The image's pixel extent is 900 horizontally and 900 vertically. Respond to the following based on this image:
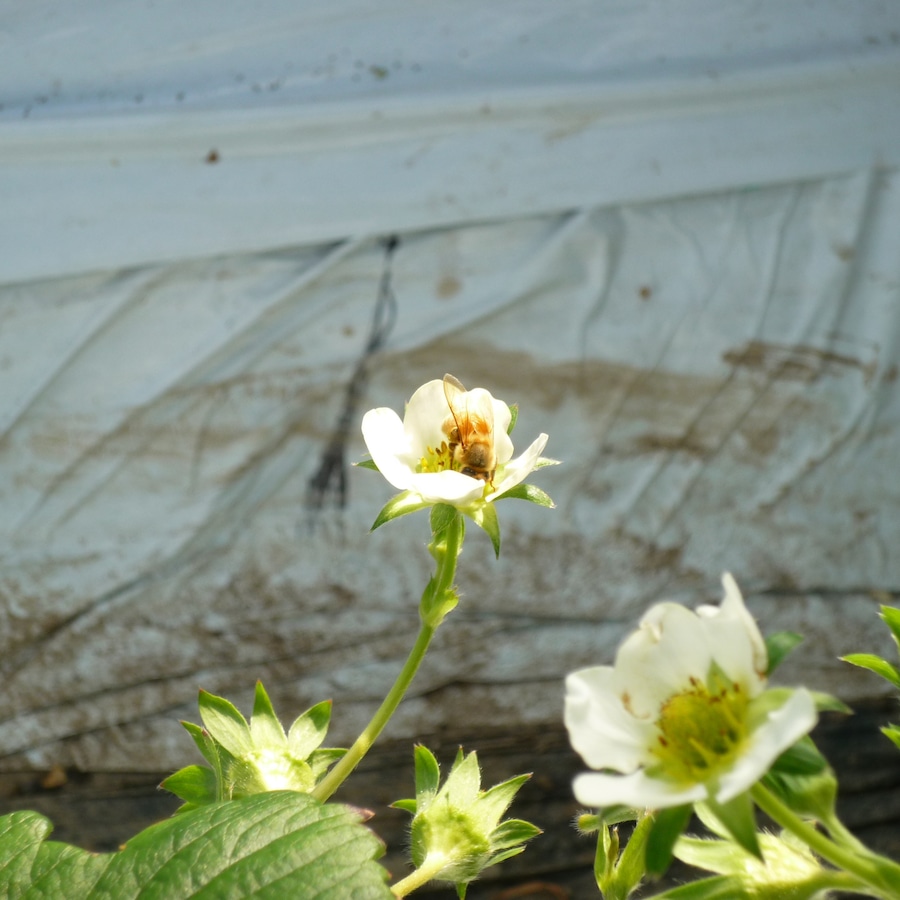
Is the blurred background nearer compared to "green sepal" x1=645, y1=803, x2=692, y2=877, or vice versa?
"green sepal" x1=645, y1=803, x2=692, y2=877

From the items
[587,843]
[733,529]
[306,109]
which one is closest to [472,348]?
[306,109]

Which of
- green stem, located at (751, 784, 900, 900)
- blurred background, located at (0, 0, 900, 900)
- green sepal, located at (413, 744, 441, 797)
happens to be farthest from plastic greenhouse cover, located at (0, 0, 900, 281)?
green stem, located at (751, 784, 900, 900)

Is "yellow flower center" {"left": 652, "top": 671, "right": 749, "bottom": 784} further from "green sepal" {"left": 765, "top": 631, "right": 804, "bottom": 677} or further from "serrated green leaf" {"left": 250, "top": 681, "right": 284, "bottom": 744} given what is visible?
"serrated green leaf" {"left": 250, "top": 681, "right": 284, "bottom": 744}

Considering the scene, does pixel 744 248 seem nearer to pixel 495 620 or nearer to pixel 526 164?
pixel 526 164

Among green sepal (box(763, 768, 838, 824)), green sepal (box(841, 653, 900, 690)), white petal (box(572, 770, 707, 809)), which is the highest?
green sepal (box(841, 653, 900, 690))

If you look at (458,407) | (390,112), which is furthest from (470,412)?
(390,112)

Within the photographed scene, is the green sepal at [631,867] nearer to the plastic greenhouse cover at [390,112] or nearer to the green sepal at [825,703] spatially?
the green sepal at [825,703]

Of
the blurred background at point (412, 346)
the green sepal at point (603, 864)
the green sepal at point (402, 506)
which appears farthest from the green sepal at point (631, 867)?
the blurred background at point (412, 346)
